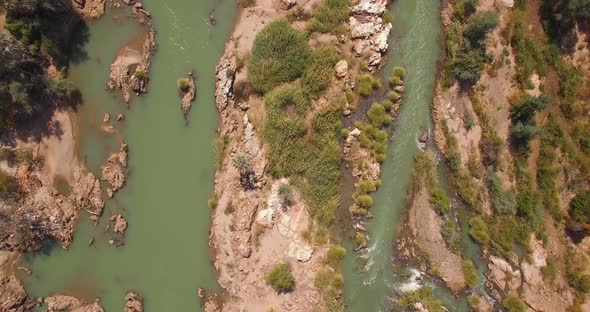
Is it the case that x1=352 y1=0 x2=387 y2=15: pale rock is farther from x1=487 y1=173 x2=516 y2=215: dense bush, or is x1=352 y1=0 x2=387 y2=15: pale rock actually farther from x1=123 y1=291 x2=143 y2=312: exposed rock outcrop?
x1=123 y1=291 x2=143 y2=312: exposed rock outcrop

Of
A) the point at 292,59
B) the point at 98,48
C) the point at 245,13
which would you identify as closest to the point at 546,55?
the point at 292,59

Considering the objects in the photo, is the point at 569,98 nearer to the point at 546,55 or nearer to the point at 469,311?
the point at 546,55

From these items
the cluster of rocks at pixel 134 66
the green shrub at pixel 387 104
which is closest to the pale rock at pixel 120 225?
the cluster of rocks at pixel 134 66

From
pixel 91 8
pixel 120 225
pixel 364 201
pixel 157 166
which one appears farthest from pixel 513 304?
pixel 91 8

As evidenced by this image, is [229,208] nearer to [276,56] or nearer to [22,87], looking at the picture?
[276,56]

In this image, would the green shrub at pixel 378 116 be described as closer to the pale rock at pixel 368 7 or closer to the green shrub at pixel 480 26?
the pale rock at pixel 368 7

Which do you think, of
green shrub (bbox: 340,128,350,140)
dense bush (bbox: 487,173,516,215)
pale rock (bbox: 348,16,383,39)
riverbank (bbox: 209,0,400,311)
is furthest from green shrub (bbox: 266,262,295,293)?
pale rock (bbox: 348,16,383,39)
